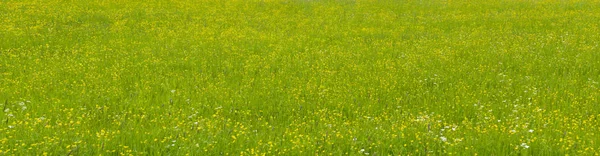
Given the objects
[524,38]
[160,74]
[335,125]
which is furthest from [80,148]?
[524,38]

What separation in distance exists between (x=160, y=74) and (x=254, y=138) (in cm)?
425

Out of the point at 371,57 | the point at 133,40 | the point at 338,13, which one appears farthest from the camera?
the point at 338,13

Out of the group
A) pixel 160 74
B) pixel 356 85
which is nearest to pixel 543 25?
pixel 356 85

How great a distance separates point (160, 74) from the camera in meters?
9.41

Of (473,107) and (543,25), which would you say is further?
(543,25)

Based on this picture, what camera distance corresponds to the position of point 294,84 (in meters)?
8.76

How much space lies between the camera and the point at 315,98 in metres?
7.89

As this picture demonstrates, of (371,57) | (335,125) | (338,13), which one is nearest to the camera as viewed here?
(335,125)

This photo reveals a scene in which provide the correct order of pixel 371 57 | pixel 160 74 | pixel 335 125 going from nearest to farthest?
pixel 335 125
pixel 160 74
pixel 371 57

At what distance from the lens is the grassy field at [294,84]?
18.2 ft

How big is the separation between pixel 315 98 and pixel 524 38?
8.34m

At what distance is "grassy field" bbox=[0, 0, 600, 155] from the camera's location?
219 inches

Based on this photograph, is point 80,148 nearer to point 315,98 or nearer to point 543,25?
point 315,98

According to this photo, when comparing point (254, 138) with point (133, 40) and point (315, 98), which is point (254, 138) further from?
point (133, 40)
